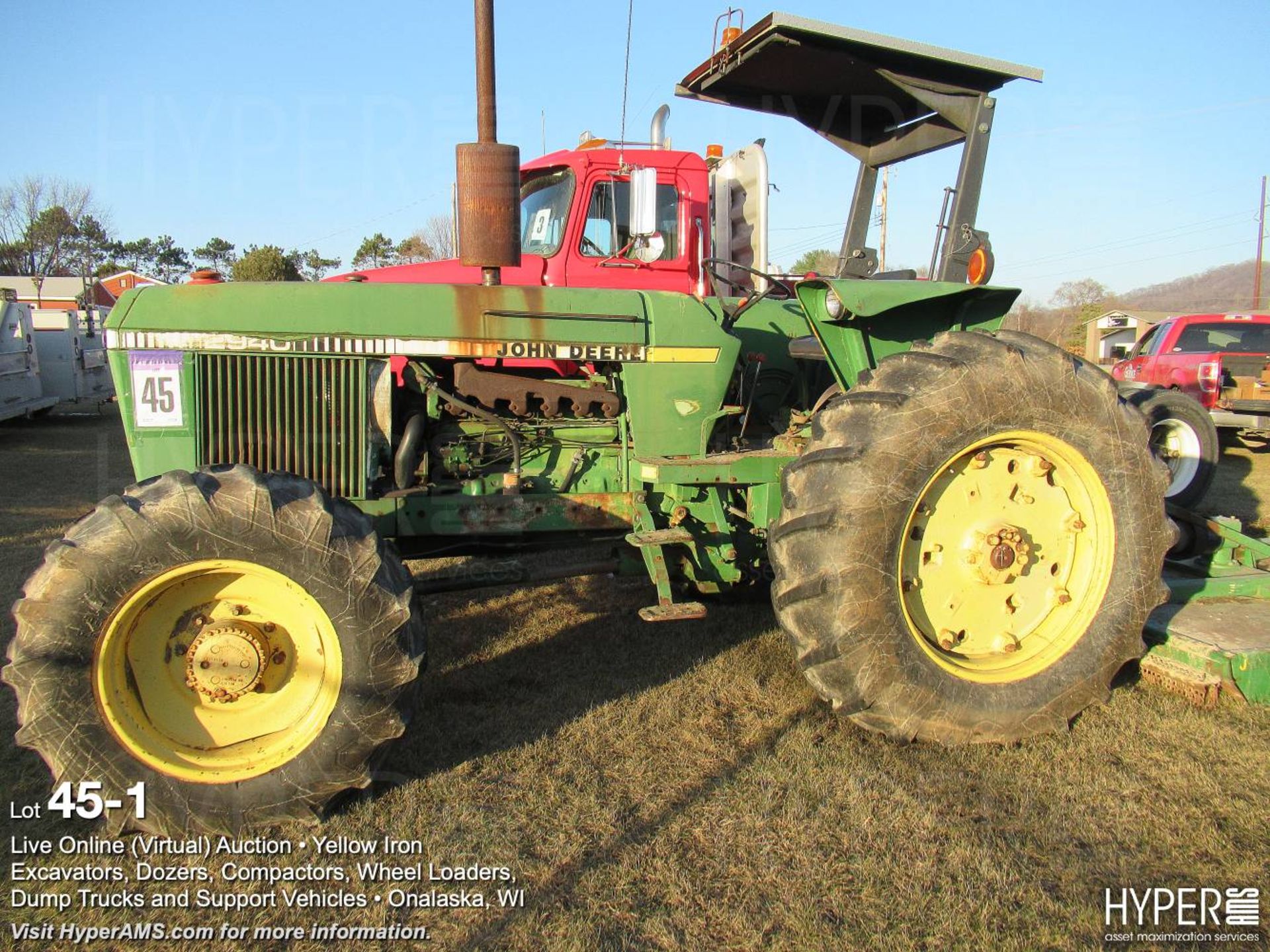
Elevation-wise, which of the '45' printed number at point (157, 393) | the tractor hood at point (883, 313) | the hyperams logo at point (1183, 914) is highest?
the tractor hood at point (883, 313)

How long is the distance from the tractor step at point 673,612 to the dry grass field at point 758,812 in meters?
0.50

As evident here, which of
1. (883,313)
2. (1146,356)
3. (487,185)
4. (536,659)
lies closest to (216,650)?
(536,659)

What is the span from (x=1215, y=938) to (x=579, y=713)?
221 cm

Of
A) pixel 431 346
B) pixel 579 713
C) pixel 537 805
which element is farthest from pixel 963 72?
pixel 537 805

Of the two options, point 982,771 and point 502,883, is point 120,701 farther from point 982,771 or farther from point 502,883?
point 982,771

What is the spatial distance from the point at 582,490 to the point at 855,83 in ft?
7.66

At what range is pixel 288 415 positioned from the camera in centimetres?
355

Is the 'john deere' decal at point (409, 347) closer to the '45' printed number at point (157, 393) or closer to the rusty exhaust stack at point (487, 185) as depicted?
the '45' printed number at point (157, 393)

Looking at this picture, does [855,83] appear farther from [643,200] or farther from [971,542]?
[971,542]

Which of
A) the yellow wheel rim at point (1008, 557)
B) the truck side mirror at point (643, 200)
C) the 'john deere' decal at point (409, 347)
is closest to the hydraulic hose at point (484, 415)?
the 'john deere' decal at point (409, 347)

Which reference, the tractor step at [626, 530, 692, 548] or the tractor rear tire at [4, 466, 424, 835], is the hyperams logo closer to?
the tractor step at [626, 530, 692, 548]

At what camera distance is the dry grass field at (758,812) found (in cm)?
245

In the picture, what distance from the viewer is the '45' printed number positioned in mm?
3443

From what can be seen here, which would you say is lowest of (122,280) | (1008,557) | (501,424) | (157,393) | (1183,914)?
(1183,914)
